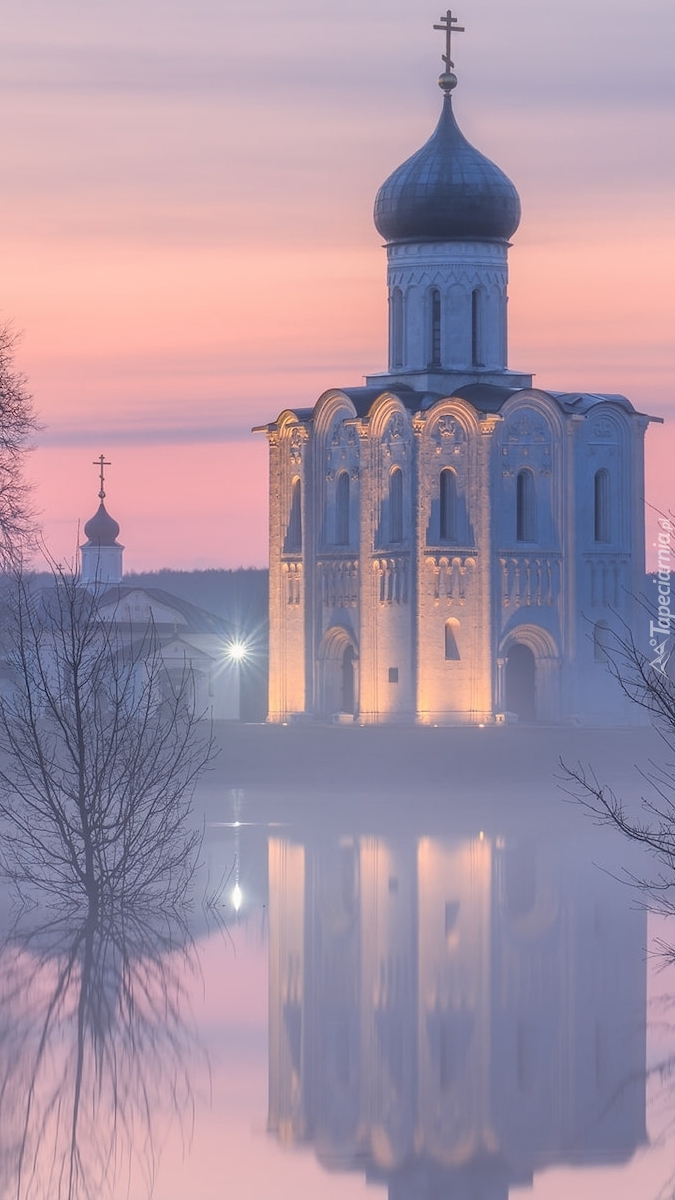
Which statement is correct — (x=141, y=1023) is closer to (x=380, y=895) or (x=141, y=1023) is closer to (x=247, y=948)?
(x=247, y=948)

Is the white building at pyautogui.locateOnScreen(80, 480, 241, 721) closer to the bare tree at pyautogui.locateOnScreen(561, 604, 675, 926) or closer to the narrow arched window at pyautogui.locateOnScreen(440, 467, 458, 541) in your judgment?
the narrow arched window at pyautogui.locateOnScreen(440, 467, 458, 541)

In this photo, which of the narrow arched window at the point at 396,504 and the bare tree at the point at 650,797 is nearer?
the bare tree at the point at 650,797

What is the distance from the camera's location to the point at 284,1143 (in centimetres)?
1205

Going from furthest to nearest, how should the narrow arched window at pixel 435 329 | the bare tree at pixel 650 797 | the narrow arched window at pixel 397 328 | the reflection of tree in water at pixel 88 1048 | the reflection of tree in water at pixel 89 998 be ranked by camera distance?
the narrow arched window at pixel 397 328 → the narrow arched window at pixel 435 329 → the bare tree at pixel 650 797 → the reflection of tree in water at pixel 89 998 → the reflection of tree in water at pixel 88 1048

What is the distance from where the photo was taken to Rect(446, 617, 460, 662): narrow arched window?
45.1 metres

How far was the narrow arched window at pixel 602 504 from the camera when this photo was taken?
1852 inches

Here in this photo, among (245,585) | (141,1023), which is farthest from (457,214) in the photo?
→ (245,585)

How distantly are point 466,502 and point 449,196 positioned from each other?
17.3 ft

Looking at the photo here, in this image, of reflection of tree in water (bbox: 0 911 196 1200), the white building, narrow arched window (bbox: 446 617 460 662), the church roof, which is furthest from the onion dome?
reflection of tree in water (bbox: 0 911 196 1200)

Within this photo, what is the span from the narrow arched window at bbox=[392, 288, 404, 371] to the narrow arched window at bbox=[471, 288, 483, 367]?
1.28 m

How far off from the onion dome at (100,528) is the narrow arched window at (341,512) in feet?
82.8

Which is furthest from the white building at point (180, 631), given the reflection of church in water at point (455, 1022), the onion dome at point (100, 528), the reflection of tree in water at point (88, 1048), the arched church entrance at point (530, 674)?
the reflection of tree in water at point (88, 1048)

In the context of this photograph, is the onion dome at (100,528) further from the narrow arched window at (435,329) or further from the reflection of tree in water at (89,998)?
the reflection of tree in water at (89,998)

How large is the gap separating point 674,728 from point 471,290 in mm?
31761
